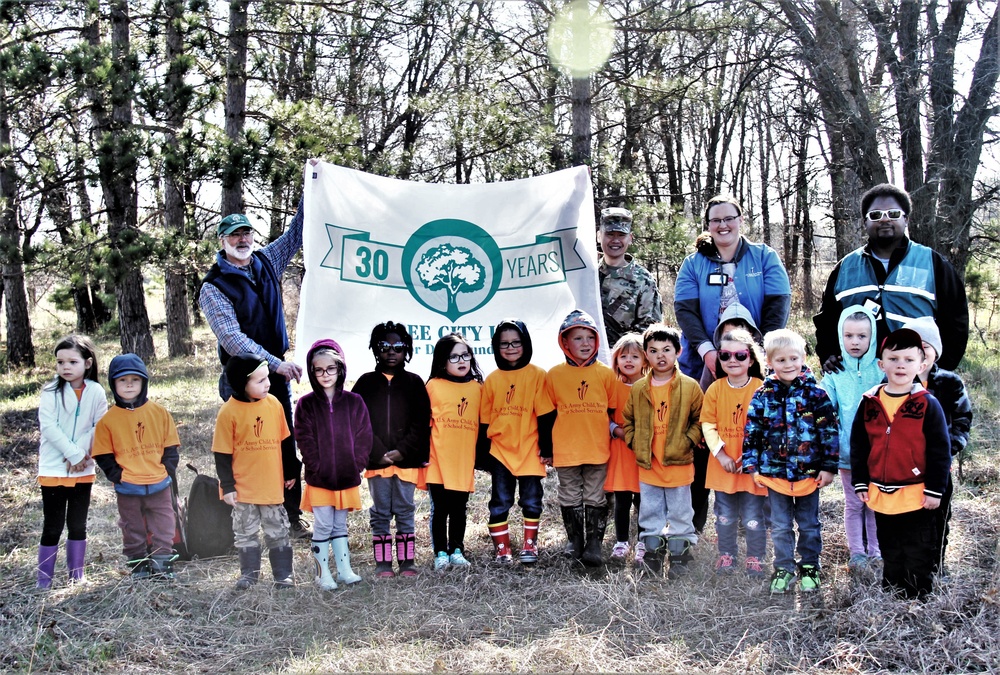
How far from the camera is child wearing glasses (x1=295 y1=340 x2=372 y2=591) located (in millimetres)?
4531

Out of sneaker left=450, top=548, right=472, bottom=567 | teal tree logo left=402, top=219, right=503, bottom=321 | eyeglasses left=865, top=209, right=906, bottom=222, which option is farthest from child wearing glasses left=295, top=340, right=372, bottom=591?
eyeglasses left=865, top=209, right=906, bottom=222

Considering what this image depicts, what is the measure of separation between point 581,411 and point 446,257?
167 centimetres

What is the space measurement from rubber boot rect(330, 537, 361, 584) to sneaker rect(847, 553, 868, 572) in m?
2.59

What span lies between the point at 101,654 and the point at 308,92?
15039 mm

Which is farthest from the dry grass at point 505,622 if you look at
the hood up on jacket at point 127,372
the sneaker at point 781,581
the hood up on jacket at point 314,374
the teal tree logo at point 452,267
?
the teal tree logo at point 452,267

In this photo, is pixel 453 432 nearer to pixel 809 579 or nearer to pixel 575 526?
pixel 575 526

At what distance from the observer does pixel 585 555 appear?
480cm

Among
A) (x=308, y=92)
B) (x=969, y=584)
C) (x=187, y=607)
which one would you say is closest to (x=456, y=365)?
(x=187, y=607)

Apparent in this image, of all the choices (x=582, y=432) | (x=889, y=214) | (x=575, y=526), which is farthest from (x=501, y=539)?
(x=889, y=214)

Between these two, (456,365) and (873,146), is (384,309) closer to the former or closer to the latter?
(456,365)

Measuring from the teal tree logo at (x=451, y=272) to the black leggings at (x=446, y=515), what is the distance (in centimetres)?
142

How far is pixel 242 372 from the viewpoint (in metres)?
4.54

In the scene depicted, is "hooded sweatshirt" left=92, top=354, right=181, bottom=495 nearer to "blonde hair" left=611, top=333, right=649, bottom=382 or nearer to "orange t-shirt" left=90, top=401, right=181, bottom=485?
"orange t-shirt" left=90, top=401, right=181, bottom=485

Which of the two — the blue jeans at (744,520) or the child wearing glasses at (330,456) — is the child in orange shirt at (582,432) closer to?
the blue jeans at (744,520)
